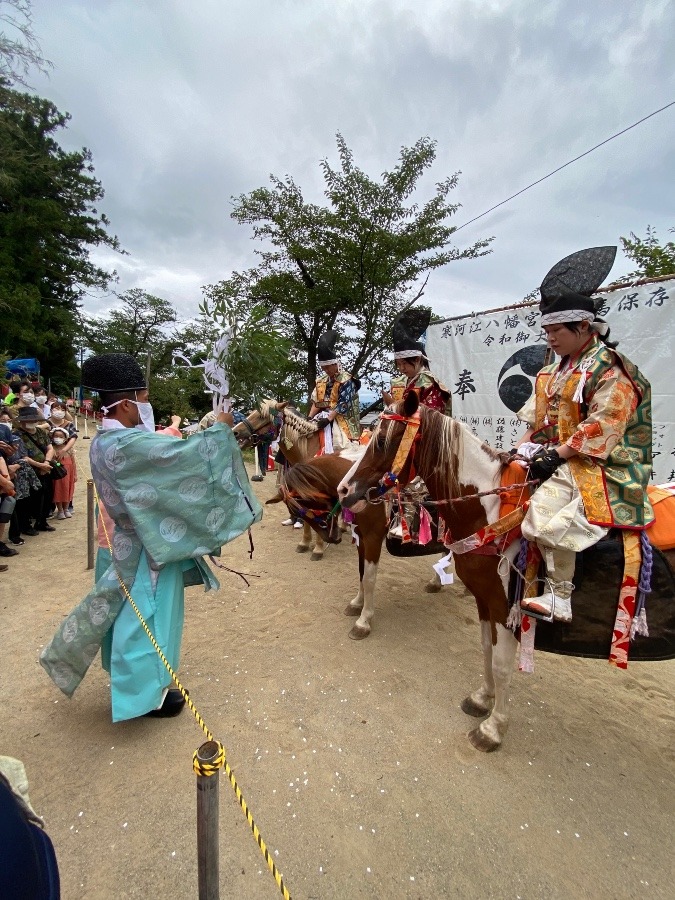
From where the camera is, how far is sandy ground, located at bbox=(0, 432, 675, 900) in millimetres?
1997

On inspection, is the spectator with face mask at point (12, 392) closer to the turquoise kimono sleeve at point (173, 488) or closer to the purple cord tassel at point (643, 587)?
the turquoise kimono sleeve at point (173, 488)

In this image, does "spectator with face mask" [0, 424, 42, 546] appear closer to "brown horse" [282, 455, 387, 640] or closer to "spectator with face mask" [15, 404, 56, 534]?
"spectator with face mask" [15, 404, 56, 534]

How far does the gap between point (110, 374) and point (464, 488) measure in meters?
2.51

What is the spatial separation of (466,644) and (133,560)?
329 cm

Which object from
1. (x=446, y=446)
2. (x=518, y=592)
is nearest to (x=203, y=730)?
(x=518, y=592)

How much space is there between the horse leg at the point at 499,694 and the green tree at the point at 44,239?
91.8 feet

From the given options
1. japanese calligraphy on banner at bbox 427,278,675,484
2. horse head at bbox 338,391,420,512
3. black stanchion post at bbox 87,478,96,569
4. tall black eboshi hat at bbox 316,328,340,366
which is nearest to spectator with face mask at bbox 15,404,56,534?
black stanchion post at bbox 87,478,96,569

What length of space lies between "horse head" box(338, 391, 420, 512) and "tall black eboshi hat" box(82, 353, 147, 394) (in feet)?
5.36

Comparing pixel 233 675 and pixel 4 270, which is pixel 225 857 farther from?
pixel 4 270

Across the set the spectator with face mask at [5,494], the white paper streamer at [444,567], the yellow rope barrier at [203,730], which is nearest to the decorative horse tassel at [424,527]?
the white paper streamer at [444,567]

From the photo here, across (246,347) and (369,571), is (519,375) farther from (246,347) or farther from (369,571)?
(246,347)

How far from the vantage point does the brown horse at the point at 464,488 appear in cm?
263

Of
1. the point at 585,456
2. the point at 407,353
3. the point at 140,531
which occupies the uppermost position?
the point at 407,353

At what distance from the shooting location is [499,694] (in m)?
2.75
